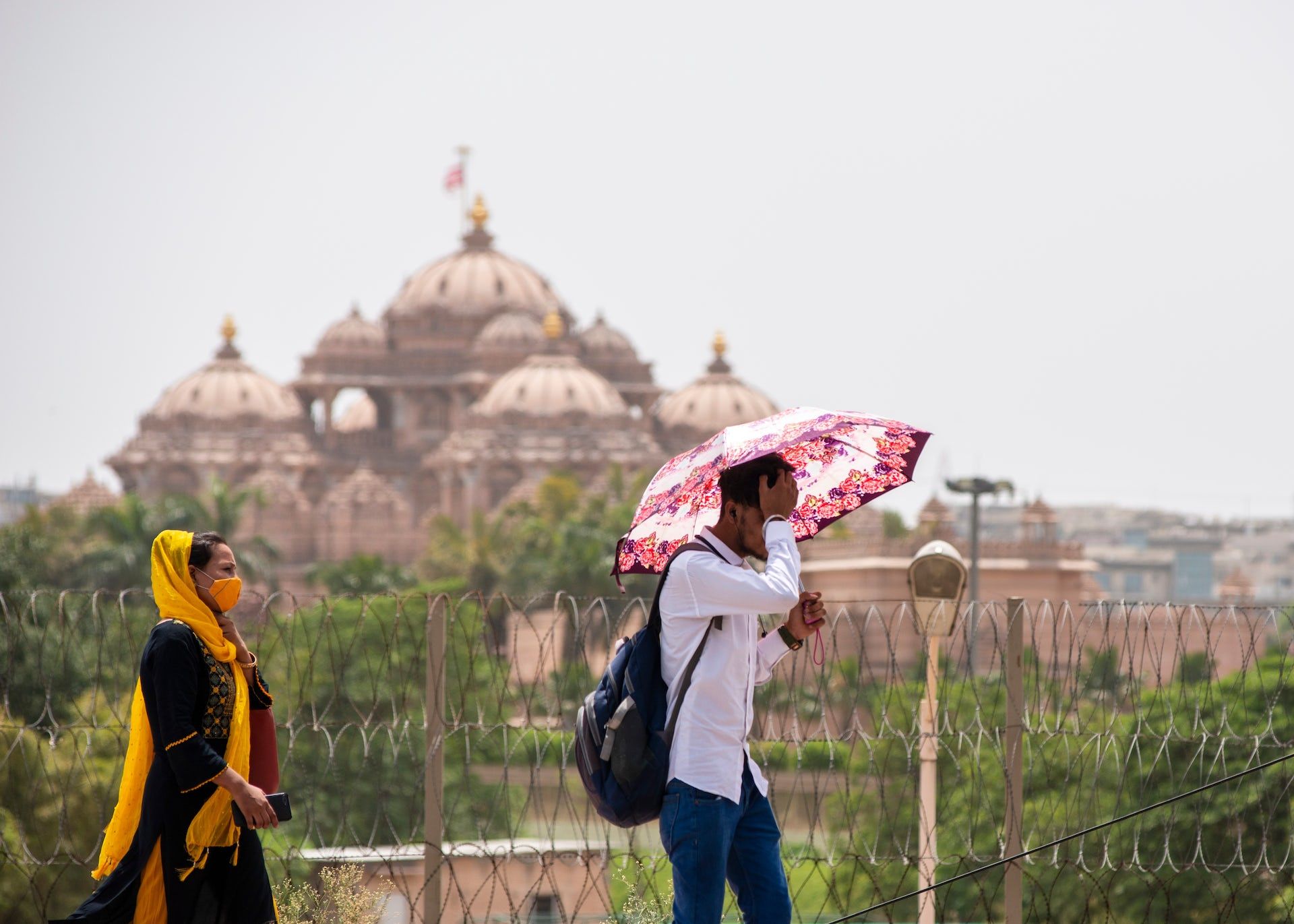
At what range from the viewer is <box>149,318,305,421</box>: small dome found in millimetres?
82125

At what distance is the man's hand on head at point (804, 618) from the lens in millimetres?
4941

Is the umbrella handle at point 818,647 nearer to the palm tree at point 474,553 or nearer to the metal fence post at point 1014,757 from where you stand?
the metal fence post at point 1014,757

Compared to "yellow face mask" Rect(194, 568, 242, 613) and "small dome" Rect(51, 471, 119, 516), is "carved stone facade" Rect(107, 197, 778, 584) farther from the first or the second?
"yellow face mask" Rect(194, 568, 242, 613)

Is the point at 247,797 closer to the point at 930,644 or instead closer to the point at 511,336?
the point at 930,644

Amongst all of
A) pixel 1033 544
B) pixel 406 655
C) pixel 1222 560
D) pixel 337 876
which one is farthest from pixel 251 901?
pixel 1222 560

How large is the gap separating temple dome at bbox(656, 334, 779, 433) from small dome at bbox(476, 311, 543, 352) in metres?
5.89

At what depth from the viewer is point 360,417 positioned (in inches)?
3693

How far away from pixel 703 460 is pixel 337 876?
6.29ft

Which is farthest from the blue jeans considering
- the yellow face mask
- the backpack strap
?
the yellow face mask

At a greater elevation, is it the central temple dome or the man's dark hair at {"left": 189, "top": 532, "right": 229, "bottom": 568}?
the central temple dome

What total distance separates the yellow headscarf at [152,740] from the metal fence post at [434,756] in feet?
3.36

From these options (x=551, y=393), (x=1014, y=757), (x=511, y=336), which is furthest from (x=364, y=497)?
(x=1014, y=757)

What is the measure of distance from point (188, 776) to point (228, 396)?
79528 mm

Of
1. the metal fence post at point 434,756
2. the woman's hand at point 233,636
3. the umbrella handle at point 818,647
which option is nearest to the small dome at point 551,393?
the metal fence post at point 434,756
